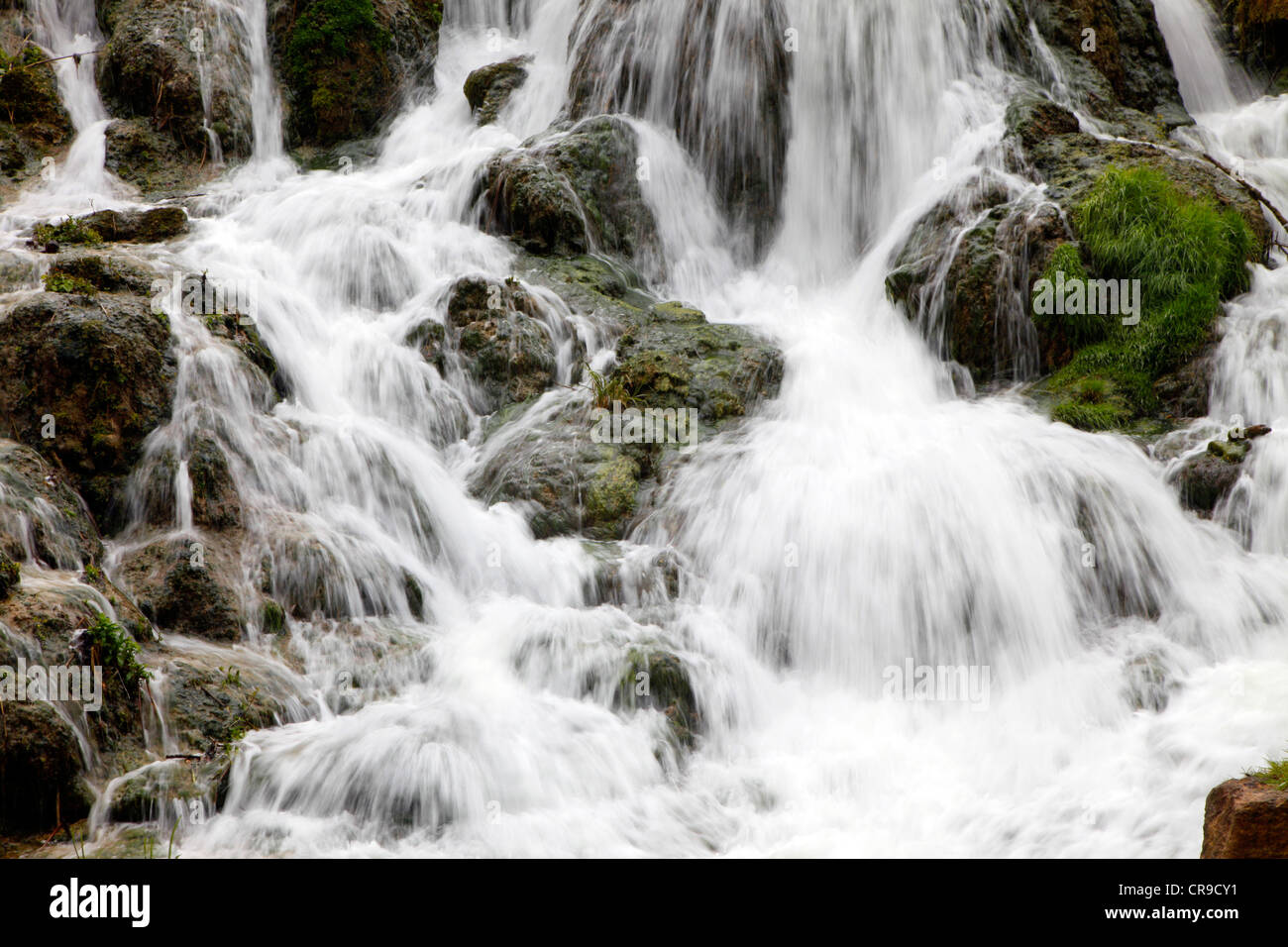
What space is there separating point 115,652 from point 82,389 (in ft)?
7.86

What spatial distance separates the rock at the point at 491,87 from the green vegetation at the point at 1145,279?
739cm

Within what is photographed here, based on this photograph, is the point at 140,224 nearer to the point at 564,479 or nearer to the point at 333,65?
the point at 333,65

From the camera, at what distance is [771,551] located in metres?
7.63

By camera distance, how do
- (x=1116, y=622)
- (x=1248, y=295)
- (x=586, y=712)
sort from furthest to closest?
1. (x=1248, y=295)
2. (x=1116, y=622)
3. (x=586, y=712)

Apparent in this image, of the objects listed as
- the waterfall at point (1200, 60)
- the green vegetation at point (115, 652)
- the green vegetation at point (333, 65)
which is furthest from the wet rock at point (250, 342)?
the waterfall at point (1200, 60)

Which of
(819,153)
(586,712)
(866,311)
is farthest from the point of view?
(819,153)

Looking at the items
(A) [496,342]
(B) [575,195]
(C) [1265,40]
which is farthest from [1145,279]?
(C) [1265,40]

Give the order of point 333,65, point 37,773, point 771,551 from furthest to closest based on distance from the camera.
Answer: point 333,65 → point 771,551 → point 37,773

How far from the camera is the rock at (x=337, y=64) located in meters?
13.9

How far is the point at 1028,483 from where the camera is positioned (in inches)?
304

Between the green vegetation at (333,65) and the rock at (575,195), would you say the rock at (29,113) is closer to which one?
the green vegetation at (333,65)
